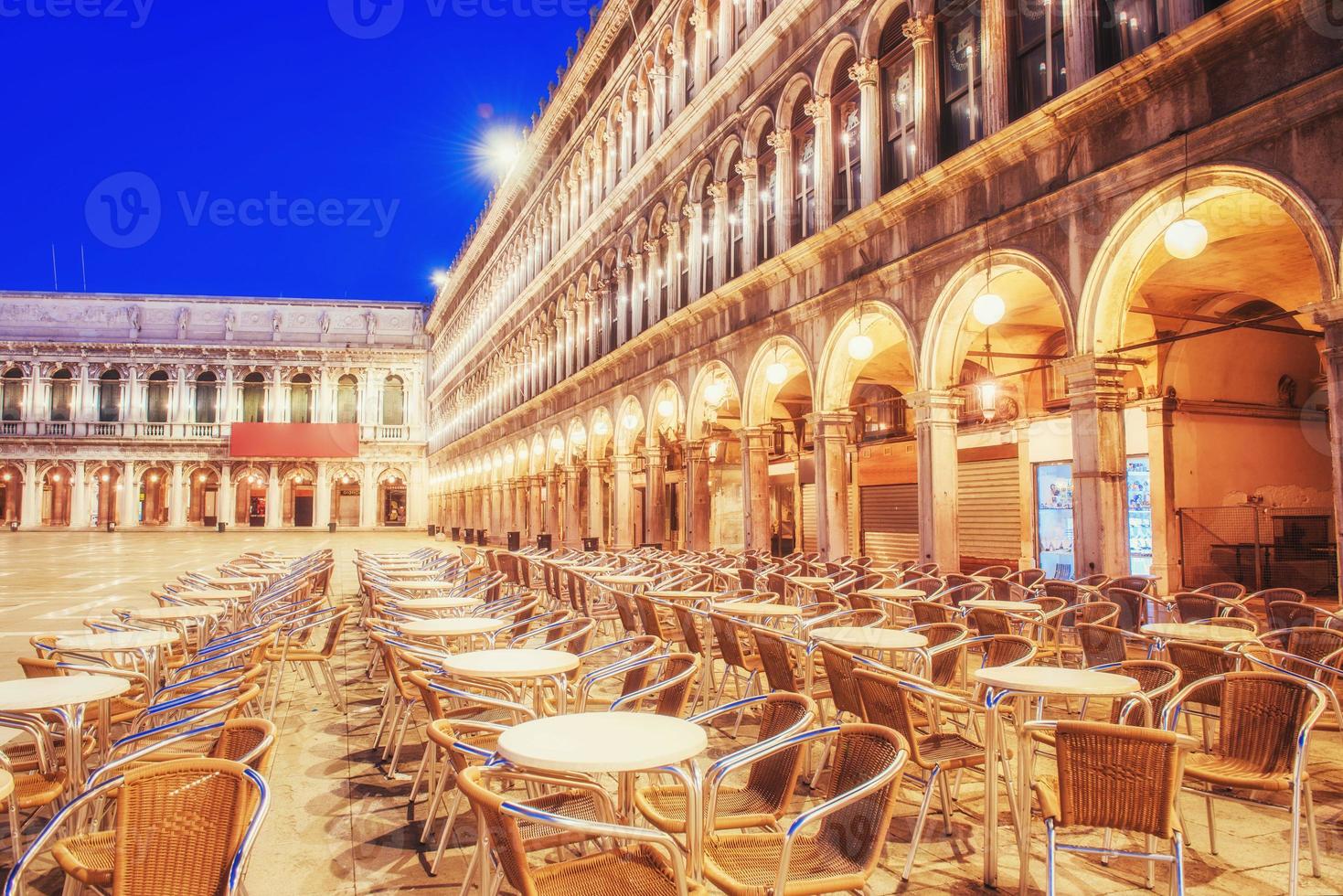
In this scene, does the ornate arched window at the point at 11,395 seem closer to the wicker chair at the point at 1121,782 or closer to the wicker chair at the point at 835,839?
the wicker chair at the point at 835,839

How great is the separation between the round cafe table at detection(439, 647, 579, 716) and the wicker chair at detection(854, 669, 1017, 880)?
1.44 meters

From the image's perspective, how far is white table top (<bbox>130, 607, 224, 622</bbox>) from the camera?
711cm

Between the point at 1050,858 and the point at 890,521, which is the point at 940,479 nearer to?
the point at 890,521

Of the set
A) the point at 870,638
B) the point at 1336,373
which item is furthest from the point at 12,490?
the point at 1336,373

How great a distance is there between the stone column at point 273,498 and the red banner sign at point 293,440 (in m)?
1.87

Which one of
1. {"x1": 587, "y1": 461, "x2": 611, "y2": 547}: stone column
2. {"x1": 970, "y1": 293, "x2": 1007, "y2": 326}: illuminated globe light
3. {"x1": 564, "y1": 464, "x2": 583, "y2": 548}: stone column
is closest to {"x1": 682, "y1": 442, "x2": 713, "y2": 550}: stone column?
{"x1": 587, "y1": 461, "x2": 611, "y2": 547}: stone column

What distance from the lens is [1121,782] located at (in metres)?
3.26

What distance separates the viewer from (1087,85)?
9.52 metres

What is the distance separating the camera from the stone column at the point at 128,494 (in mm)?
55469

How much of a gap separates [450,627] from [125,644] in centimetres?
185

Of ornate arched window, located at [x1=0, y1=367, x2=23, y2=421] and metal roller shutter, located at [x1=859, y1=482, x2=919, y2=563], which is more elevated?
ornate arched window, located at [x1=0, y1=367, x2=23, y2=421]

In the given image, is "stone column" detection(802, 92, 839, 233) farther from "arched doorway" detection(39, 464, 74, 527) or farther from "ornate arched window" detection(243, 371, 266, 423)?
"arched doorway" detection(39, 464, 74, 527)

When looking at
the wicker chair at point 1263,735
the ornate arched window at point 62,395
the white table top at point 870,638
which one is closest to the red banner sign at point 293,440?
the ornate arched window at point 62,395

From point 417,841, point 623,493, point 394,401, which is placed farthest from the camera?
point 394,401
